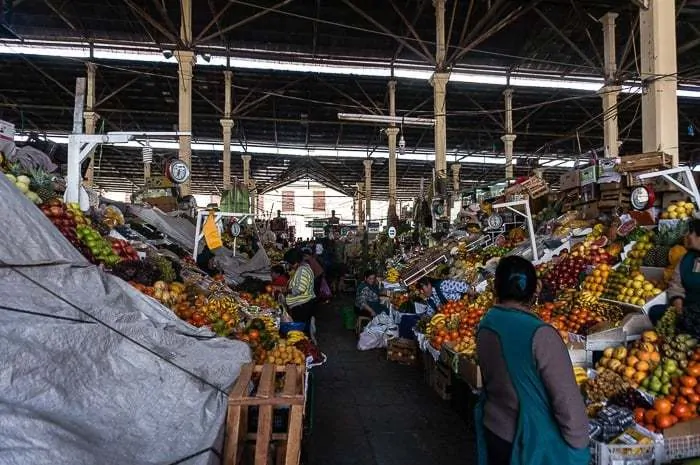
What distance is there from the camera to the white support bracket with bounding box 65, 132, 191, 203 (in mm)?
4348

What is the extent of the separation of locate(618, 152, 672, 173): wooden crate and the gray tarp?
5.70 meters

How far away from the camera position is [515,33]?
13.4m

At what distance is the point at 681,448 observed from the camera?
2602mm

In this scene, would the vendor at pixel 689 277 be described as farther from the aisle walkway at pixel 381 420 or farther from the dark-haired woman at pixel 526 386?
the dark-haired woman at pixel 526 386

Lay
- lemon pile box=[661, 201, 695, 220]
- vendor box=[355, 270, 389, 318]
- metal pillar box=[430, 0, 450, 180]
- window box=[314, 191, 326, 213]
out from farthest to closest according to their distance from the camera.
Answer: window box=[314, 191, 326, 213] < metal pillar box=[430, 0, 450, 180] < vendor box=[355, 270, 389, 318] < lemon pile box=[661, 201, 695, 220]

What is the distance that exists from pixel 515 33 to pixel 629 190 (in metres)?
8.71

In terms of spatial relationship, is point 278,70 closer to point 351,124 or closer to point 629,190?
point 351,124

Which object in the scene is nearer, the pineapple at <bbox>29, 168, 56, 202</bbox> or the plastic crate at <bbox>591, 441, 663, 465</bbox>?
the plastic crate at <bbox>591, 441, 663, 465</bbox>

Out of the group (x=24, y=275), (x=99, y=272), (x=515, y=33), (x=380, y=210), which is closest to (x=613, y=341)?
(x=99, y=272)

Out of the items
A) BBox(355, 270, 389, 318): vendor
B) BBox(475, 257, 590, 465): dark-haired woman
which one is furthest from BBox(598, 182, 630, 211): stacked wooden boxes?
BBox(475, 257, 590, 465): dark-haired woman

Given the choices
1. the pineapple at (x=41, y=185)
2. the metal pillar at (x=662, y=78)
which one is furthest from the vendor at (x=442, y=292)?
the pineapple at (x=41, y=185)

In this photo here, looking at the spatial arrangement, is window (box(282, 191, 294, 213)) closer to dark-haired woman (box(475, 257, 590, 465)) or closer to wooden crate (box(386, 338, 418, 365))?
wooden crate (box(386, 338, 418, 365))

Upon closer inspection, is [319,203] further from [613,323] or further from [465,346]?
[613,323]

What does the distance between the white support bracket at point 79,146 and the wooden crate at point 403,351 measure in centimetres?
363
